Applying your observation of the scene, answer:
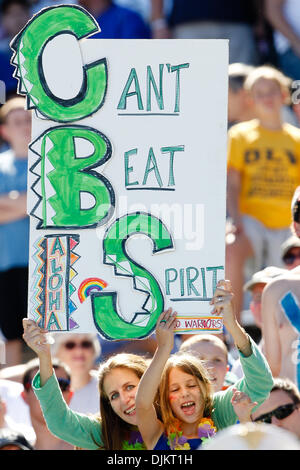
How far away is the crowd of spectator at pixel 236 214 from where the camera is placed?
13.0 ft

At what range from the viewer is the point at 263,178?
6074mm

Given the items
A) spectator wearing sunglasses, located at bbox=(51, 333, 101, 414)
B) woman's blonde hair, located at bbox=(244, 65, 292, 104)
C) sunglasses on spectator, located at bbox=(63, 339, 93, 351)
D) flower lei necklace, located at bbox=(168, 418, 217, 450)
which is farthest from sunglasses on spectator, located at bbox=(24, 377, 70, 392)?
woman's blonde hair, located at bbox=(244, 65, 292, 104)

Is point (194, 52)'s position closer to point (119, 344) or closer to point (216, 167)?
point (216, 167)

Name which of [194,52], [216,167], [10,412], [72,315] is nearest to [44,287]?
[72,315]

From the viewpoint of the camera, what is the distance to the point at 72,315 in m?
3.52

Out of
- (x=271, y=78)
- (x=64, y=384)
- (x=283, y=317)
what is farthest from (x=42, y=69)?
(x=271, y=78)

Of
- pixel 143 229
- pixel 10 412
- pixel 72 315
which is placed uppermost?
pixel 143 229

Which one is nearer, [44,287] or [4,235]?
[44,287]

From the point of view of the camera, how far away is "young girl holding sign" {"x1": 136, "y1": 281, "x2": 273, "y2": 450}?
131 inches

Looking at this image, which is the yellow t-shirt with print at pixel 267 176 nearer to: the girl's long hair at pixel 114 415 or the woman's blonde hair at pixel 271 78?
the woman's blonde hair at pixel 271 78

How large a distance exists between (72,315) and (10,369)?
1924 millimetres

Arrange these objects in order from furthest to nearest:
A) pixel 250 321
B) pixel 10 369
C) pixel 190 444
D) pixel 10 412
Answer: pixel 250 321, pixel 10 369, pixel 10 412, pixel 190 444

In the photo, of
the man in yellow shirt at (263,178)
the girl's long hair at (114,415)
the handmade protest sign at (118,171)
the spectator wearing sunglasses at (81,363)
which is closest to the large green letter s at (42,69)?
the handmade protest sign at (118,171)

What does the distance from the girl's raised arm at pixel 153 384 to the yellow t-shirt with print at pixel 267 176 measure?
8.83ft
